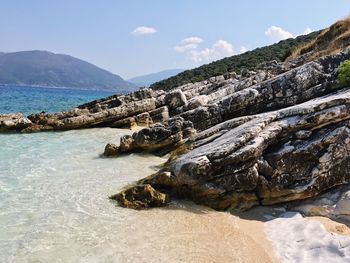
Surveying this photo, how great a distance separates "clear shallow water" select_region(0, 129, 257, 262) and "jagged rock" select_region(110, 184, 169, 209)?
15.5 inches

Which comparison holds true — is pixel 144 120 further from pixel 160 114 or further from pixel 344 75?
pixel 344 75

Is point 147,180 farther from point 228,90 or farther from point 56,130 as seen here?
point 56,130

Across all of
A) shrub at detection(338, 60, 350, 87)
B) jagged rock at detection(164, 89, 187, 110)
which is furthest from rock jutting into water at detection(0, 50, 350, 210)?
jagged rock at detection(164, 89, 187, 110)

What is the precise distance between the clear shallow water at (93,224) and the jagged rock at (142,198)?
0.39 m

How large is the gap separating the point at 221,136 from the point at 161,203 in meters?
4.77

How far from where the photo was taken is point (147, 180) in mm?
16422

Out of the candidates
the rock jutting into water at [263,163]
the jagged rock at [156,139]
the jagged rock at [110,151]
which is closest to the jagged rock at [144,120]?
the jagged rock at [156,139]

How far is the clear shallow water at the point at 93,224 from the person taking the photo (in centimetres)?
1110

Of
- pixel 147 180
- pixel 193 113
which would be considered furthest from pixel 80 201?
pixel 193 113

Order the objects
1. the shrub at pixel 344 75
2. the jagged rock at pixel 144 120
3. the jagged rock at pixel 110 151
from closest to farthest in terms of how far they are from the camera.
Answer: the shrub at pixel 344 75, the jagged rock at pixel 110 151, the jagged rock at pixel 144 120

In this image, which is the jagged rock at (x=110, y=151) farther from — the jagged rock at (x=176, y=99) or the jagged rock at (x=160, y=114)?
the jagged rock at (x=176, y=99)

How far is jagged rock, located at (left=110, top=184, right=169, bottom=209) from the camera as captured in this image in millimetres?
14531

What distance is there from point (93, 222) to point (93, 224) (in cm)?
17

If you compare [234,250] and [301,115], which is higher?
[301,115]
